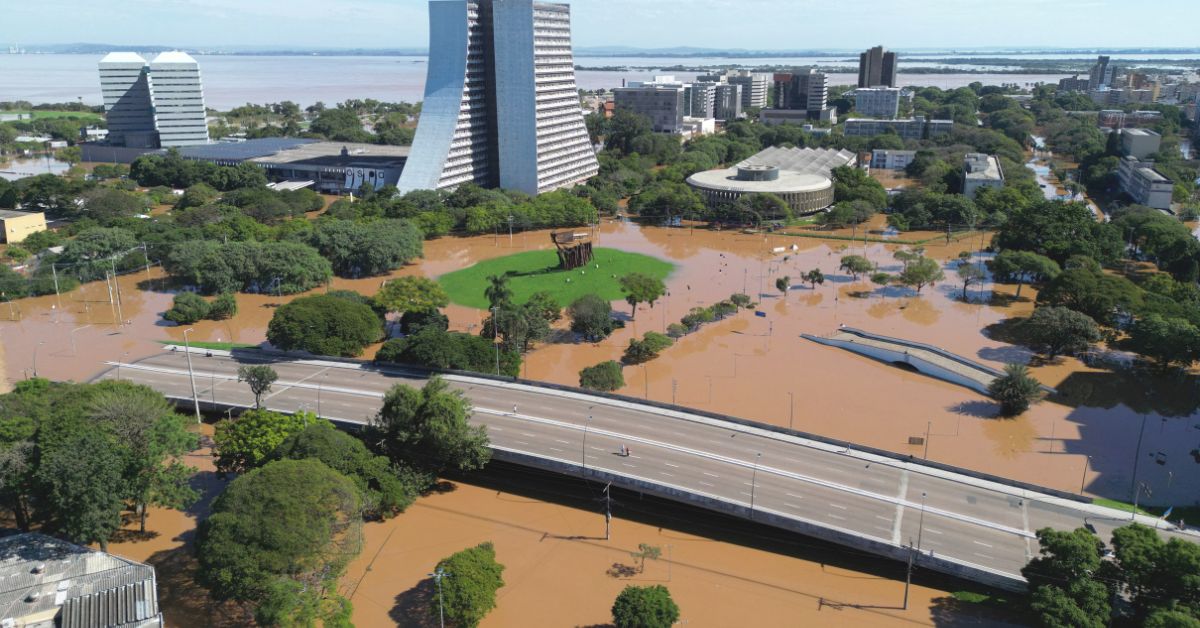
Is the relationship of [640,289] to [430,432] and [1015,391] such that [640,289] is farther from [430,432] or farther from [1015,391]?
[430,432]

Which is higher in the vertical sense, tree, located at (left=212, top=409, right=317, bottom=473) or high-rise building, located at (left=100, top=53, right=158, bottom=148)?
high-rise building, located at (left=100, top=53, right=158, bottom=148)

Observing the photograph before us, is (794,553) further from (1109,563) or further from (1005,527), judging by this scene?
(1109,563)

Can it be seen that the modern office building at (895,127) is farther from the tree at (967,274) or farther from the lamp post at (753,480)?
the lamp post at (753,480)

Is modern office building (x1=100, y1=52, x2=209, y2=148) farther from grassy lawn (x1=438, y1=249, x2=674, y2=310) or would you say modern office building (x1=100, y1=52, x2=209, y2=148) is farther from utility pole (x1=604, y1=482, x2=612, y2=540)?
utility pole (x1=604, y1=482, x2=612, y2=540)

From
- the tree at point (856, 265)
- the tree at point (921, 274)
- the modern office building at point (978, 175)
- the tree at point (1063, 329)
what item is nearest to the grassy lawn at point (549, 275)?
the tree at point (856, 265)

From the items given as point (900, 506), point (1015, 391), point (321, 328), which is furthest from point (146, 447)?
point (1015, 391)

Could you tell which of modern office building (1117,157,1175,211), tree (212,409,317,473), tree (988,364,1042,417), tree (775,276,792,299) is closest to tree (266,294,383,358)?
tree (212,409,317,473)

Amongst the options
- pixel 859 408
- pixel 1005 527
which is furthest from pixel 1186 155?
A: pixel 1005 527
